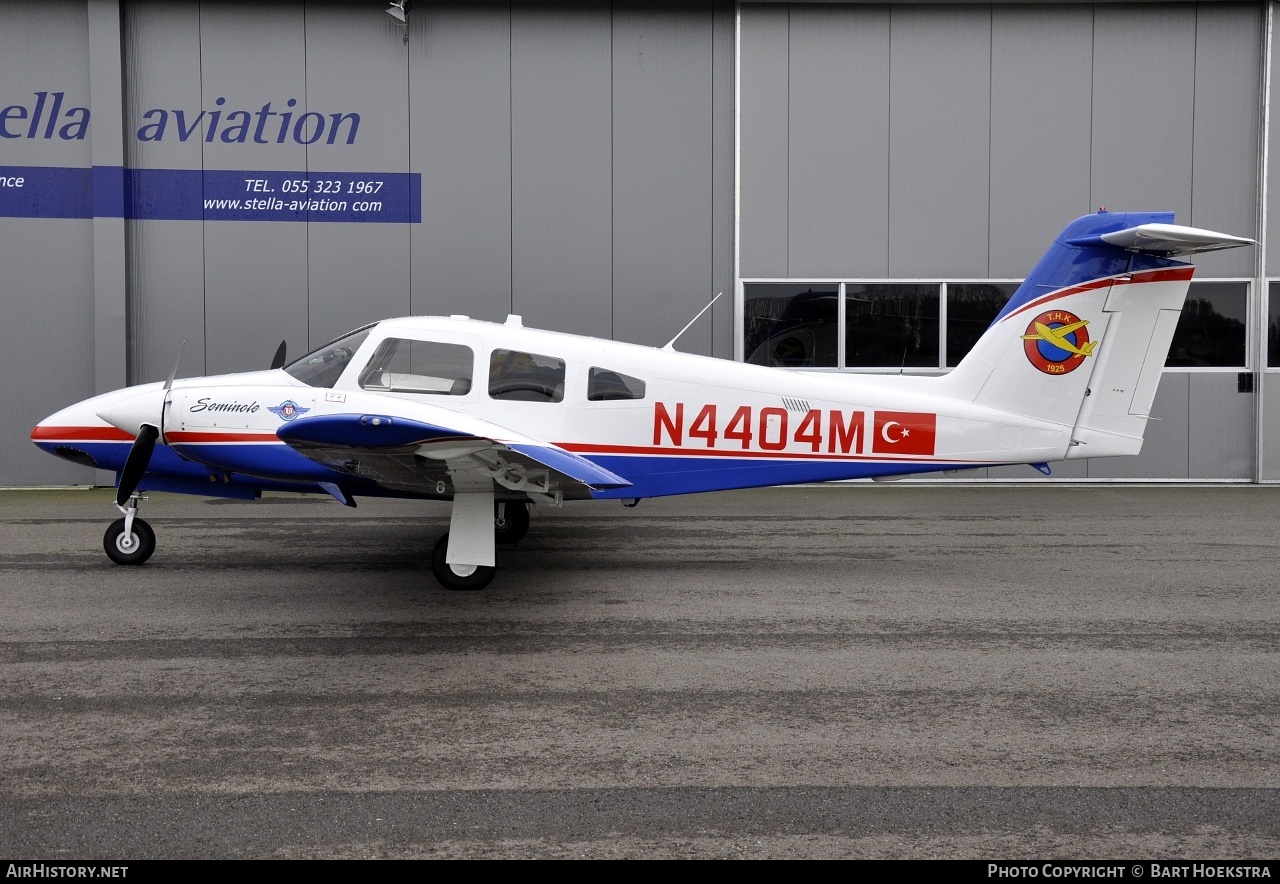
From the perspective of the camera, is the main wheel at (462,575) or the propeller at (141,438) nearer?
the main wheel at (462,575)

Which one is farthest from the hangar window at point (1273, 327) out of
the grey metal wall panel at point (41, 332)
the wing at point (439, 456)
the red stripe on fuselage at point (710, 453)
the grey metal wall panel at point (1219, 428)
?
the grey metal wall panel at point (41, 332)

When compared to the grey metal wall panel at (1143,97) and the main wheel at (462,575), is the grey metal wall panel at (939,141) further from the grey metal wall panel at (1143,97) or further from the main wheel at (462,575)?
the main wheel at (462,575)

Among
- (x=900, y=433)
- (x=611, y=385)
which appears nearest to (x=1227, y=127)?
(x=900, y=433)

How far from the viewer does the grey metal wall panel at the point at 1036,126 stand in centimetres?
1419

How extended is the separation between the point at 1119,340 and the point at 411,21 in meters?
10.1

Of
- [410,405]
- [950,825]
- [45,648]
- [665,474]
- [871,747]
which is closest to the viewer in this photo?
[950,825]

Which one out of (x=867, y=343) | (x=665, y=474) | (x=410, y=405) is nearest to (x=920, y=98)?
(x=867, y=343)

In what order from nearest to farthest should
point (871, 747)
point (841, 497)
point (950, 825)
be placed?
point (950, 825) → point (871, 747) → point (841, 497)

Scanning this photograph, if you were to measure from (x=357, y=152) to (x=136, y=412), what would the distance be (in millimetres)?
7126

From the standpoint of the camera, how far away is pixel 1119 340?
8.25 metres

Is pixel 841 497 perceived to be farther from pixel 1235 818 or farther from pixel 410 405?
pixel 1235 818

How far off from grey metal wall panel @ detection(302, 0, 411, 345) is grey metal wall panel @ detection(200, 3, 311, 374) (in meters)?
0.16

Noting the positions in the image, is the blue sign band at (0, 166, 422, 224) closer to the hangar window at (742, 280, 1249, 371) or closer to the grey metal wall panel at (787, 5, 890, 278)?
the hangar window at (742, 280, 1249, 371)

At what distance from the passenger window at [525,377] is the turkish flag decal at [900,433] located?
8.15ft
